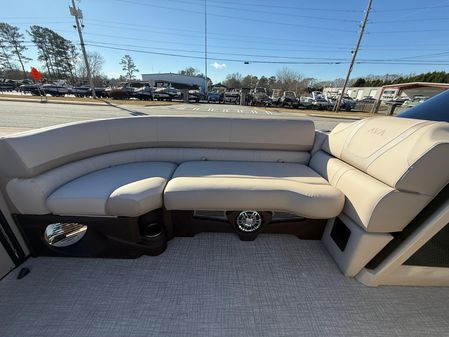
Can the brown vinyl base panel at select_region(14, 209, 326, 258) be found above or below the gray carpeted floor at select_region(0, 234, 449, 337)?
above

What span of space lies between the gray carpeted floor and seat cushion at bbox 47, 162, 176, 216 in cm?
45

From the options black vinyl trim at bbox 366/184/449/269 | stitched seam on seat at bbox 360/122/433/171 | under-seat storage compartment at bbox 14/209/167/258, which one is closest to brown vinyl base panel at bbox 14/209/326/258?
under-seat storage compartment at bbox 14/209/167/258

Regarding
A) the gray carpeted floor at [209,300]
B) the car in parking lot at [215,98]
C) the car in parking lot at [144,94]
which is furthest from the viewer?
the car in parking lot at [215,98]

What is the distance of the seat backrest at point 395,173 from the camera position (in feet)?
3.87

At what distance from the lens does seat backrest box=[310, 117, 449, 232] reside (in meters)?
1.18

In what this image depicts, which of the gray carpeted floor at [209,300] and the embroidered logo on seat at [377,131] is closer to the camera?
the gray carpeted floor at [209,300]

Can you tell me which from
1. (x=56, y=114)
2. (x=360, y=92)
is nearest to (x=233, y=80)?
(x=360, y=92)

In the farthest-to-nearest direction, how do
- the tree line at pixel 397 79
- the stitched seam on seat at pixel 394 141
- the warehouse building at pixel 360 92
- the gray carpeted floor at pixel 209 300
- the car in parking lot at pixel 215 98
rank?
the warehouse building at pixel 360 92 → the tree line at pixel 397 79 → the car in parking lot at pixel 215 98 → the stitched seam on seat at pixel 394 141 → the gray carpeted floor at pixel 209 300

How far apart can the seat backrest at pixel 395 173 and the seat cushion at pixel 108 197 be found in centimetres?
140

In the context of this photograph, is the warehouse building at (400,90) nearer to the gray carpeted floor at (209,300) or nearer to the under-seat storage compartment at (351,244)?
the under-seat storage compartment at (351,244)

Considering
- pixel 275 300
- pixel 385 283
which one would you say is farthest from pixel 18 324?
pixel 385 283

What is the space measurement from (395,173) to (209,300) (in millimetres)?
1406

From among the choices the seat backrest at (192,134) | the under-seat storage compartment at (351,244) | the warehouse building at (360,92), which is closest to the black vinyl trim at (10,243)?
the seat backrest at (192,134)

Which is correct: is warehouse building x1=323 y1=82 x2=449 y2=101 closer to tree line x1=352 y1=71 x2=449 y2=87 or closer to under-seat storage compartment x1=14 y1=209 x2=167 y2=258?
tree line x1=352 y1=71 x2=449 y2=87
